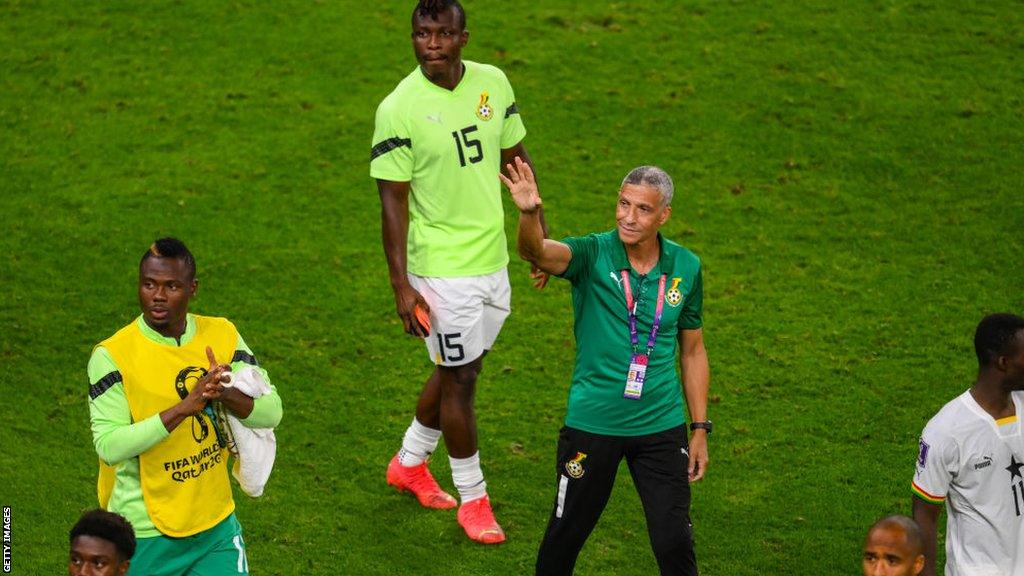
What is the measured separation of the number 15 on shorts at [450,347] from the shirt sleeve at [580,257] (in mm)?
1182

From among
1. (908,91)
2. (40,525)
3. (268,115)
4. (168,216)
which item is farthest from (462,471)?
(908,91)

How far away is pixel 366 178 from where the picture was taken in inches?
438

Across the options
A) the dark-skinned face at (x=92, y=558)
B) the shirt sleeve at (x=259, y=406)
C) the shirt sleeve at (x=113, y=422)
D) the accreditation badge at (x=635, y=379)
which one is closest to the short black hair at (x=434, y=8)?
the accreditation badge at (x=635, y=379)

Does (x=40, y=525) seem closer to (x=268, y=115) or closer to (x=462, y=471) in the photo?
(x=462, y=471)

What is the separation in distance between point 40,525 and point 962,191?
7.28 m

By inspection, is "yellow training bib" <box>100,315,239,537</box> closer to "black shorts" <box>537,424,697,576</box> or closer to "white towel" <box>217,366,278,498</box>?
"white towel" <box>217,366,278,498</box>

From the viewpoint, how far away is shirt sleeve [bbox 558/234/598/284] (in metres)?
5.88

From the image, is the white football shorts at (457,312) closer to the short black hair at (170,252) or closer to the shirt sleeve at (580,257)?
the shirt sleeve at (580,257)

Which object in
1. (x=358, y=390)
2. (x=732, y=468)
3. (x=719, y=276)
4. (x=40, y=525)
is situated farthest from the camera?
(x=719, y=276)

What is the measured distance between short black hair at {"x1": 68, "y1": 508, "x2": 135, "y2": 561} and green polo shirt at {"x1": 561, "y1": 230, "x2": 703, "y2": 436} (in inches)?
77.4

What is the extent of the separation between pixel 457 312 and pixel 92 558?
2620 millimetres

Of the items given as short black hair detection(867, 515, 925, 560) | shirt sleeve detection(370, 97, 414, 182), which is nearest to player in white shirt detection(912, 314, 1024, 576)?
short black hair detection(867, 515, 925, 560)

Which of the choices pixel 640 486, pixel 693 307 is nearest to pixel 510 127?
pixel 693 307

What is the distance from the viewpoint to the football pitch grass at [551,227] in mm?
7516
